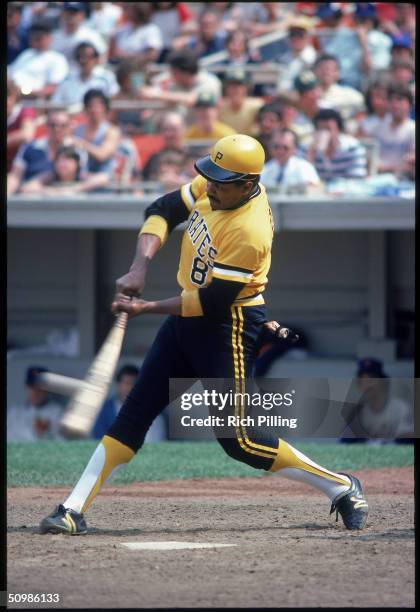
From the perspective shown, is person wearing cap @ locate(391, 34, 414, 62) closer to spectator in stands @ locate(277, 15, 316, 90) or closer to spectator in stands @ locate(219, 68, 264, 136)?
spectator in stands @ locate(277, 15, 316, 90)

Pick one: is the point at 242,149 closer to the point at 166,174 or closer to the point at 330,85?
the point at 166,174

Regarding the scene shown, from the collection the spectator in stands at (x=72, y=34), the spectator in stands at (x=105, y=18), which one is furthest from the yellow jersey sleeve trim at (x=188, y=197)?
the spectator in stands at (x=105, y=18)

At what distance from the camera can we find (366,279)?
396 inches

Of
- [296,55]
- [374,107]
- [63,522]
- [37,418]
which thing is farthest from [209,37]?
[63,522]

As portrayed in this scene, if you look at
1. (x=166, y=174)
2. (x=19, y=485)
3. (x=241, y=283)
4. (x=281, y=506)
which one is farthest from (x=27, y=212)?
(x=241, y=283)

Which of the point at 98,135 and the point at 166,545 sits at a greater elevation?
the point at 98,135

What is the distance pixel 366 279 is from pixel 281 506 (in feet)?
16.5

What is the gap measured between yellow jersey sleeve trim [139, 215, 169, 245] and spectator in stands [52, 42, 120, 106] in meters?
6.18

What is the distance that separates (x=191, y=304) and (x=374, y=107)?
19.9 ft

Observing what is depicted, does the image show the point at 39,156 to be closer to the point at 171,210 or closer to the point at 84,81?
the point at 84,81

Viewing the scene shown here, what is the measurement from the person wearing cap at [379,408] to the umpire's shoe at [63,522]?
3469 millimetres

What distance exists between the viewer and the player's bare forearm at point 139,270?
13.9 feet

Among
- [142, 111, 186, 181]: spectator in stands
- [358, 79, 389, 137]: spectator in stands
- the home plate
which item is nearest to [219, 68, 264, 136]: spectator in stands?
[142, 111, 186, 181]: spectator in stands

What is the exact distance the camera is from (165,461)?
22.1 feet
